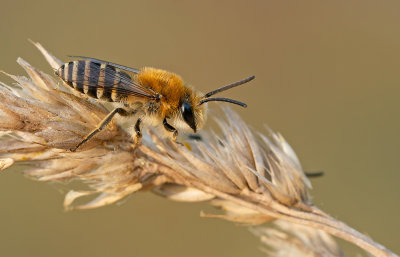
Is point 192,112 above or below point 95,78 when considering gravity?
below

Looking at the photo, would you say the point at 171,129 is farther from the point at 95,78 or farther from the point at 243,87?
the point at 243,87

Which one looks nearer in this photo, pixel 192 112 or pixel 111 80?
pixel 111 80

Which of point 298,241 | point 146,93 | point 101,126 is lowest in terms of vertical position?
point 298,241

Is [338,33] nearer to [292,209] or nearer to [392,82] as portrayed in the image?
[392,82]

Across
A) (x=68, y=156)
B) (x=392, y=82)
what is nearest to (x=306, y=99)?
(x=392, y=82)

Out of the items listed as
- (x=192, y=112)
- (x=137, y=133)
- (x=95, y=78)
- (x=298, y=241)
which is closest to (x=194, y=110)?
(x=192, y=112)

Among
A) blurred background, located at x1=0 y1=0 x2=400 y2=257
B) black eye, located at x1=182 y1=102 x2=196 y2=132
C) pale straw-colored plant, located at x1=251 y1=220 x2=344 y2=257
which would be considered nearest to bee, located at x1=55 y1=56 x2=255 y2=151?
black eye, located at x1=182 y1=102 x2=196 y2=132
